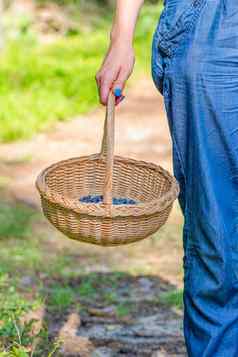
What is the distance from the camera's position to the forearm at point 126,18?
2.13 meters

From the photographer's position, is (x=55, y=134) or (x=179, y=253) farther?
(x=55, y=134)

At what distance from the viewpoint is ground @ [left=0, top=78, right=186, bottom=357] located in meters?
3.15

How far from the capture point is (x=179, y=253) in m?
4.27

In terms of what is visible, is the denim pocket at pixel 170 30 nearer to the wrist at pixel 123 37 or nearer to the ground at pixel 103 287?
the wrist at pixel 123 37

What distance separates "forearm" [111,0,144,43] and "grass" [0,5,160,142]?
4431mm

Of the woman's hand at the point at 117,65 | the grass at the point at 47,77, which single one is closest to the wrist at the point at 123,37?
the woman's hand at the point at 117,65

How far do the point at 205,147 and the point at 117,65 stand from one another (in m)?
0.32

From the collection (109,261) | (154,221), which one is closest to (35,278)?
(109,261)

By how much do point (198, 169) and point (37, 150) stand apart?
428 centimetres

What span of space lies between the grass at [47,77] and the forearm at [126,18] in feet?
14.5

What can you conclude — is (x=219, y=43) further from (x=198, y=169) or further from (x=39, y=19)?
(x=39, y=19)

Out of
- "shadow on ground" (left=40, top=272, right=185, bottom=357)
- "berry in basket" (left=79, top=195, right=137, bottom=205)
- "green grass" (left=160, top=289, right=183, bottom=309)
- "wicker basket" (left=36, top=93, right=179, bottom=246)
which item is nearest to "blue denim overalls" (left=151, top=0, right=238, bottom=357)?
"wicker basket" (left=36, top=93, right=179, bottom=246)

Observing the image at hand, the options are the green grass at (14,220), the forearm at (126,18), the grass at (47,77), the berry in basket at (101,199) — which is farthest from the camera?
the grass at (47,77)

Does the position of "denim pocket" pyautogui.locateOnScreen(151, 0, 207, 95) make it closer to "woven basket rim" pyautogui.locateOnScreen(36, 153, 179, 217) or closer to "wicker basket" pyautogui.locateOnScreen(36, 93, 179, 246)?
"wicker basket" pyautogui.locateOnScreen(36, 93, 179, 246)
